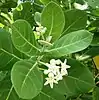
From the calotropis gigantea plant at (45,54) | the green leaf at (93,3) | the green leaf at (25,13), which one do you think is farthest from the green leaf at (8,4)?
the calotropis gigantea plant at (45,54)

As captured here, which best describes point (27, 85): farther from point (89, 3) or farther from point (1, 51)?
point (89, 3)

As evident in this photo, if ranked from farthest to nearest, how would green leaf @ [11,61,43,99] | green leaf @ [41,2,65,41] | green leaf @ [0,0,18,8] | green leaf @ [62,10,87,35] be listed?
1. green leaf @ [0,0,18,8]
2. green leaf @ [62,10,87,35]
3. green leaf @ [41,2,65,41]
4. green leaf @ [11,61,43,99]

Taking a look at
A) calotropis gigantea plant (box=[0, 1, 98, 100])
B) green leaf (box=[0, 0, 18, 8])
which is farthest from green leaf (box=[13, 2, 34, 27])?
calotropis gigantea plant (box=[0, 1, 98, 100])

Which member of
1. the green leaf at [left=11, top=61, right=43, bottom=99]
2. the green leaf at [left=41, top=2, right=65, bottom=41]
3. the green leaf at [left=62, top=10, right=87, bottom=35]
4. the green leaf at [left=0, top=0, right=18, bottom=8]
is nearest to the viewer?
the green leaf at [left=11, top=61, right=43, bottom=99]

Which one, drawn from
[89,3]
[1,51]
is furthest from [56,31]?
[89,3]

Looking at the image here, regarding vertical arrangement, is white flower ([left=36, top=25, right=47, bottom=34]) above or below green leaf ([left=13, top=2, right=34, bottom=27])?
above

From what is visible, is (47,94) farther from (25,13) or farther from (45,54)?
(25,13)

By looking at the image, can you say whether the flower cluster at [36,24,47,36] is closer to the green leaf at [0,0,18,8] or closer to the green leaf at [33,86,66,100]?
the green leaf at [33,86,66,100]
